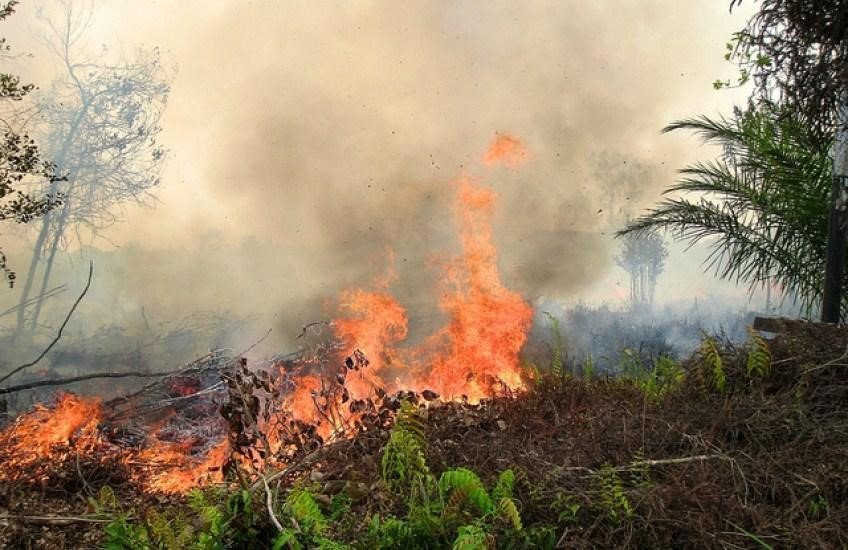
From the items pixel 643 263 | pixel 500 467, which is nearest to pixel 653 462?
pixel 500 467

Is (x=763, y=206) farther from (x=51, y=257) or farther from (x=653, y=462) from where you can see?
(x=51, y=257)

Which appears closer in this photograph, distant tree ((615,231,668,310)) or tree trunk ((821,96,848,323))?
tree trunk ((821,96,848,323))

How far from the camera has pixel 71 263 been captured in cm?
1490

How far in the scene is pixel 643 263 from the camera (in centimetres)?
2556

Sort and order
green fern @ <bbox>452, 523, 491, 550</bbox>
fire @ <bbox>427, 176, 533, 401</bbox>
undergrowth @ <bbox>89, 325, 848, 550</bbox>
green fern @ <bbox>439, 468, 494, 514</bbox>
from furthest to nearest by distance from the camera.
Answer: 1. fire @ <bbox>427, 176, 533, 401</bbox>
2. green fern @ <bbox>439, 468, 494, 514</bbox>
3. undergrowth @ <bbox>89, 325, 848, 550</bbox>
4. green fern @ <bbox>452, 523, 491, 550</bbox>

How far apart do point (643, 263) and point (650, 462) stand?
74.7 ft

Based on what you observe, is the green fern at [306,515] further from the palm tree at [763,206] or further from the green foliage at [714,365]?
the palm tree at [763,206]

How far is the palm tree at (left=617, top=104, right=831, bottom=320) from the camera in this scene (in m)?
8.95

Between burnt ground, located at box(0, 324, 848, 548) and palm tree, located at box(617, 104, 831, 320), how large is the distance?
4.24 metres

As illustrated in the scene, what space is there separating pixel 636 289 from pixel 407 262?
1202 cm

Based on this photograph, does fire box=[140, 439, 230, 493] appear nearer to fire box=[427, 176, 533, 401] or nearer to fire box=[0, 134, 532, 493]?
fire box=[0, 134, 532, 493]

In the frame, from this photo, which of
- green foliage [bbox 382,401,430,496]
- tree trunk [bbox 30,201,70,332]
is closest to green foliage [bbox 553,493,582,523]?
green foliage [bbox 382,401,430,496]

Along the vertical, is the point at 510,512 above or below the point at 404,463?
below

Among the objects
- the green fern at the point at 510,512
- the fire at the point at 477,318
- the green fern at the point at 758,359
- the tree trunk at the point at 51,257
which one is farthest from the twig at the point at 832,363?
the tree trunk at the point at 51,257
